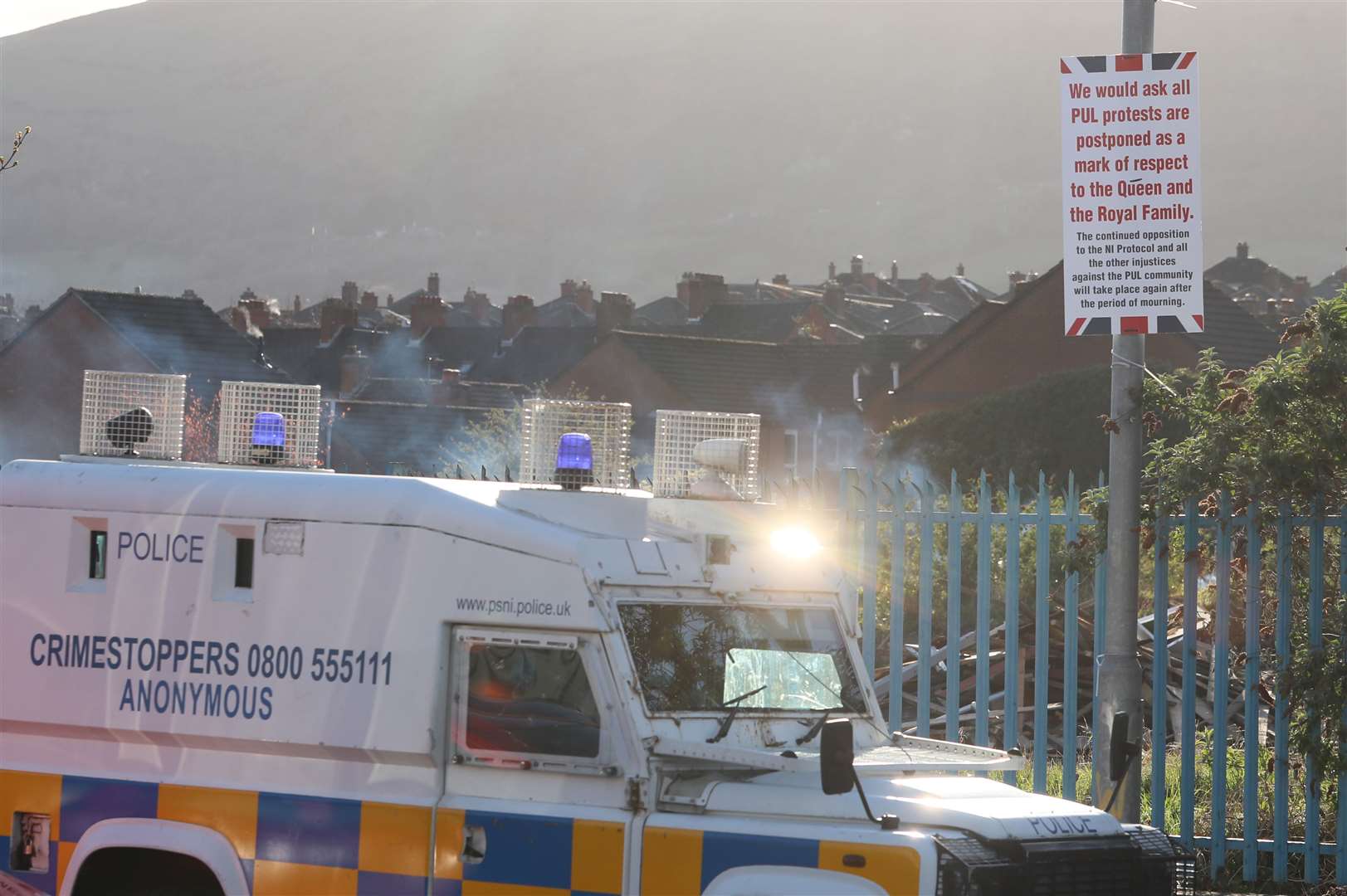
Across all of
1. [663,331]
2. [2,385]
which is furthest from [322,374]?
[2,385]

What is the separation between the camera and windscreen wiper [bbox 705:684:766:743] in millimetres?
5578

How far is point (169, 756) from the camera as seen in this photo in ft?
19.4

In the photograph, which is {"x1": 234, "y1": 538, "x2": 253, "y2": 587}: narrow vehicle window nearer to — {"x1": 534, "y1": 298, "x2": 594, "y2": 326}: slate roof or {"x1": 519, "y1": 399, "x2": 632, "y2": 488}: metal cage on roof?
{"x1": 519, "y1": 399, "x2": 632, "y2": 488}: metal cage on roof

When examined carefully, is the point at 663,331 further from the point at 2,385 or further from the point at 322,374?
the point at 2,385

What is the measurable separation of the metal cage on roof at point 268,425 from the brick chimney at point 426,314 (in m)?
A: 64.2

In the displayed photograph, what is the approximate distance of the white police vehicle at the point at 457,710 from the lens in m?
5.25

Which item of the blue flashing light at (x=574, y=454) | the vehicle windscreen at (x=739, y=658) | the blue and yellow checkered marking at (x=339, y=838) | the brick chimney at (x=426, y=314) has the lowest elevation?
the blue and yellow checkered marking at (x=339, y=838)

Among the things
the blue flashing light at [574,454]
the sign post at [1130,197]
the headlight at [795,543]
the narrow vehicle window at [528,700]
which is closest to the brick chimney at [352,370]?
the sign post at [1130,197]

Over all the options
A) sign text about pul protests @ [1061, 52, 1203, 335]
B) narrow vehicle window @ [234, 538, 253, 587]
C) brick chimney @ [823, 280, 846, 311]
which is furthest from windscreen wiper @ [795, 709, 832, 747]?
brick chimney @ [823, 280, 846, 311]

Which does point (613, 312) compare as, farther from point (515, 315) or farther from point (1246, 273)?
point (1246, 273)

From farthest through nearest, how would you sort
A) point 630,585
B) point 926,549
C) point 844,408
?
point 844,408 < point 926,549 < point 630,585

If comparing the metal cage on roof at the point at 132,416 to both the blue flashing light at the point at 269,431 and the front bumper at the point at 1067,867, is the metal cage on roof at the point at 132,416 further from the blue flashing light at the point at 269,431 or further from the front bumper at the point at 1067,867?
the front bumper at the point at 1067,867

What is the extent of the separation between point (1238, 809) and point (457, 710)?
20.2 ft

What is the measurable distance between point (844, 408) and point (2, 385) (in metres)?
23.4
